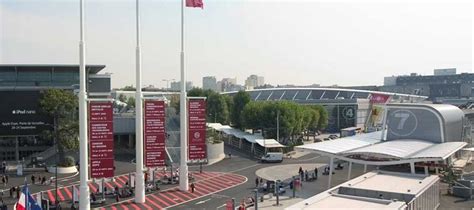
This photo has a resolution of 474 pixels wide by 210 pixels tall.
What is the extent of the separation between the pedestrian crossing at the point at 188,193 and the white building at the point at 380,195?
595 inches

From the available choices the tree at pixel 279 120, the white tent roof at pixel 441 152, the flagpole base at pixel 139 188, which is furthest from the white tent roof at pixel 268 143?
the flagpole base at pixel 139 188

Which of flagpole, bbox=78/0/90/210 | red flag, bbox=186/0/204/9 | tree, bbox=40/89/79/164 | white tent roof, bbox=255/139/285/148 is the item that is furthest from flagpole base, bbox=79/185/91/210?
white tent roof, bbox=255/139/285/148

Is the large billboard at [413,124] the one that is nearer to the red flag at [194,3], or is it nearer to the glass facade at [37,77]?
the red flag at [194,3]

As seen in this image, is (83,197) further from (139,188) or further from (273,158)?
(273,158)

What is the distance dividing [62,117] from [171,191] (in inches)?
810

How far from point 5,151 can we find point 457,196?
2084 inches

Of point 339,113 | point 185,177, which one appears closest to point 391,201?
point 185,177

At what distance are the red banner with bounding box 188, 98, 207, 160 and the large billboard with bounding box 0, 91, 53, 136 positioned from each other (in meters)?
23.5

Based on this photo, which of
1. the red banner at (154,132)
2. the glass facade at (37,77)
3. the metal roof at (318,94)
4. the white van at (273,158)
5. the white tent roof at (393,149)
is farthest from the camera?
the metal roof at (318,94)

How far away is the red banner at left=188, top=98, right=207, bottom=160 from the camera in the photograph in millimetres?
42938

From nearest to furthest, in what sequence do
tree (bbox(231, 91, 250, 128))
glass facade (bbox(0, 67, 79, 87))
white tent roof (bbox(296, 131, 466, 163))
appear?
white tent roof (bbox(296, 131, 466, 163)) → glass facade (bbox(0, 67, 79, 87)) → tree (bbox(231, 91, 250, 128))

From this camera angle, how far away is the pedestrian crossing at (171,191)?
121 ft

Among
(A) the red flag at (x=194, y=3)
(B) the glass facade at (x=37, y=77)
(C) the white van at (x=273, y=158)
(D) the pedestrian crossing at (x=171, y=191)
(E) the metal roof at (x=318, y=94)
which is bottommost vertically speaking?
(D) the pedestrian crossing at (x=171, y=191)

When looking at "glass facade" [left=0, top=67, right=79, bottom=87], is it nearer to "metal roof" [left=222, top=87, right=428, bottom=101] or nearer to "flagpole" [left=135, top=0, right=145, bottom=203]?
"flagpole" [left=135, top=0, right=145, bottom=203]
